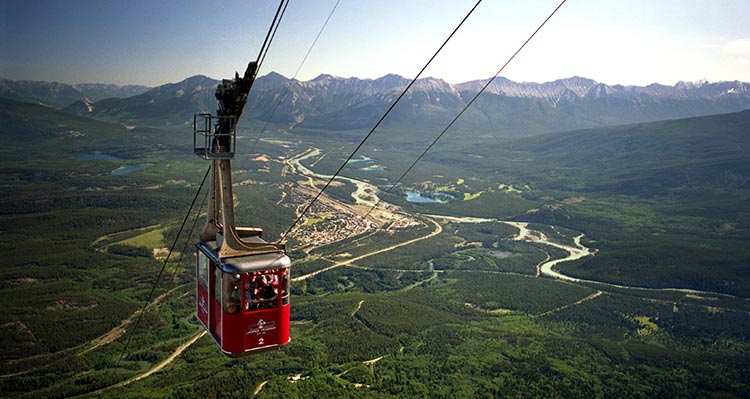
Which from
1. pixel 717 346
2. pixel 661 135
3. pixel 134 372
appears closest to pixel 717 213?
pixel 717 346

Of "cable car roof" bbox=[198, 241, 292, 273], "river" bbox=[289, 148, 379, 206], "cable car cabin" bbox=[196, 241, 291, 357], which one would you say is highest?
"cable car roof" bbox=[198, 241, 292, 273]

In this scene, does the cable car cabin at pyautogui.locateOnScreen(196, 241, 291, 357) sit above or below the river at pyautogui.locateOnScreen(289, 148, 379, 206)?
above

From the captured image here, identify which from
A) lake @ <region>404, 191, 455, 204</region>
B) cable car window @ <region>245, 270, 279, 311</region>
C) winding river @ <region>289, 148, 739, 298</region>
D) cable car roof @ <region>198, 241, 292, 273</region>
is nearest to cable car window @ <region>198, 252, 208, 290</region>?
cable car roof @ <region>198, 241, 292, 273</region>

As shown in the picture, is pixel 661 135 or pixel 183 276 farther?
pixel 661 135

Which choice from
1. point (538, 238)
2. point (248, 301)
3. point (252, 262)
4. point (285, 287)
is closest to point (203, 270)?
point (248, 301)

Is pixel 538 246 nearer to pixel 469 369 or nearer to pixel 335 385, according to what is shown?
pixel 469 369

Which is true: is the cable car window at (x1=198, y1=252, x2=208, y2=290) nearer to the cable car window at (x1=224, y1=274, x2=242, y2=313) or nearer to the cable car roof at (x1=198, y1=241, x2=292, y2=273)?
the cable car roof at (x1=198, y1=241, x2=292, y2=273)

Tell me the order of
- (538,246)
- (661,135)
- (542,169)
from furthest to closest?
(661,135) < (542,169) < (538,246)

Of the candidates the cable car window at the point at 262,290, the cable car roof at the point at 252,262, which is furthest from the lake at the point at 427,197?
the cable car roof at the point at 252,262
